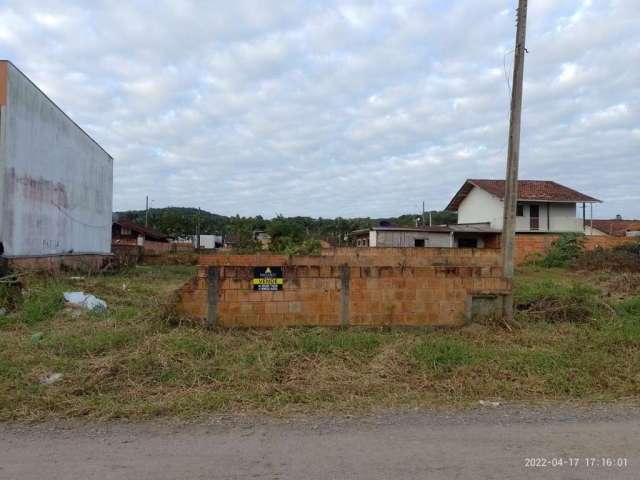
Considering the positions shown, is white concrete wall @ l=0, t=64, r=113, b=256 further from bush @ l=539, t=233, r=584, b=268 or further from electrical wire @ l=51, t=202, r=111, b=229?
bush @ l=539, t=233, r=584, b=268

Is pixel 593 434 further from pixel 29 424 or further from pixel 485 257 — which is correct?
pixel 485 257

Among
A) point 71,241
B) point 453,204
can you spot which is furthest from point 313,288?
point 453,204

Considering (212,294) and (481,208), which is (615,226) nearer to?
(481,208)

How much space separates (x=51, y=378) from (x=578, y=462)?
5.26 m

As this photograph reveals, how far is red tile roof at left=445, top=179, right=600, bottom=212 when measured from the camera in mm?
36812

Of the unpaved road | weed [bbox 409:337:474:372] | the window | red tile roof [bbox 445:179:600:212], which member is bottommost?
the unpaved road

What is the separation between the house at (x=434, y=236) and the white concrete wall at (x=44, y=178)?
63.1 feet

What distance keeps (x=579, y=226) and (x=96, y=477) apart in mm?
40845

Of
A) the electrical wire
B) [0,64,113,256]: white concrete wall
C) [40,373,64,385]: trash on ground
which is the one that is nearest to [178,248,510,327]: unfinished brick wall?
[40,373,64,385]: trash on ground

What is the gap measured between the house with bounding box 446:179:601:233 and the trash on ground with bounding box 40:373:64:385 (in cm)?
3482

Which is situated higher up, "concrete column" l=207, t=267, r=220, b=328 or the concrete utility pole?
the concrete utility pole

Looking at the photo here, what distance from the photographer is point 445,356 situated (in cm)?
630

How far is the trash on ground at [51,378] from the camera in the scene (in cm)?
554
